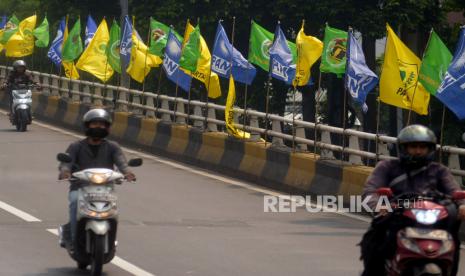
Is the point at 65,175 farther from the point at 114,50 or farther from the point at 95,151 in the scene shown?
the point at 114,50

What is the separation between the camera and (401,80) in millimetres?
18141

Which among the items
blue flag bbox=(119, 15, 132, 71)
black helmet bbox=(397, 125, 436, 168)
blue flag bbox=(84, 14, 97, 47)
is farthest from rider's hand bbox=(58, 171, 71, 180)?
blue flag bbox=(84, 14, 97, 47)

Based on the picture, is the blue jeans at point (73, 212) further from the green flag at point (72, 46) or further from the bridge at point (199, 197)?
the green flag at point (72, 46)

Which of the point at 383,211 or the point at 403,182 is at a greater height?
the point at 403,182

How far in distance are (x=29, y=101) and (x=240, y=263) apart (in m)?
19.1

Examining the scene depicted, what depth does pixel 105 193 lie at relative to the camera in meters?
11.8

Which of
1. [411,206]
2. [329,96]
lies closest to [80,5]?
[329,96]

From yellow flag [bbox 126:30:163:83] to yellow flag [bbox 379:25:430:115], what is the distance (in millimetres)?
12503

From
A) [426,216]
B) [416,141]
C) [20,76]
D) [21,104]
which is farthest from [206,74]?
[426,216]

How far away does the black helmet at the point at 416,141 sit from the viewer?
9578mm

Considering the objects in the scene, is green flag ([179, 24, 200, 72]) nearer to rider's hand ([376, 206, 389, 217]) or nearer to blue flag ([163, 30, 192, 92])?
blue flag ([163, 30, 192, 92])

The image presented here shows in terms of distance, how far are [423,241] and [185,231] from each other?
23.0ft

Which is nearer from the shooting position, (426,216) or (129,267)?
(426,216)

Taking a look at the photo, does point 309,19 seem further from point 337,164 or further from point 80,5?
point 337,164
